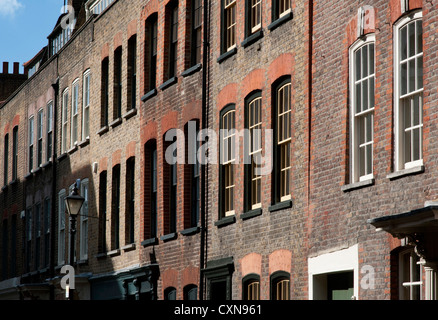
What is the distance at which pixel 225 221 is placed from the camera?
21.3 metres

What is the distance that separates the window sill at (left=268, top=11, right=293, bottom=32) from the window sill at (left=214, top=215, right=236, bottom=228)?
382 cm

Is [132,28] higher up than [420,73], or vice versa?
[132,28]

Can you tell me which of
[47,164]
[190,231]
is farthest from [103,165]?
[190,231]

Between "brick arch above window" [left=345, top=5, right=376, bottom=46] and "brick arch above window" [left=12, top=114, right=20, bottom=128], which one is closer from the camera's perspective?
"brick arch above window" [left=345, top=5, right=376, bottom=46]

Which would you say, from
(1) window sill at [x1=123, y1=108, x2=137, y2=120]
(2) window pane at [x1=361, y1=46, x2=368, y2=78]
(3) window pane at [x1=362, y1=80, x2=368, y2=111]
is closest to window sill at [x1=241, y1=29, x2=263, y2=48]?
(2) window pane at [x1=361, y1=46, x2=368, y2=78]

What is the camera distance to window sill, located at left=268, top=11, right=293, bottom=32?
1894 cm

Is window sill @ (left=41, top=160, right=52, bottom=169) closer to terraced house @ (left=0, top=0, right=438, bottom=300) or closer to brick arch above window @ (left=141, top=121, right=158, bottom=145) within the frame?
terraced house @ (left=0, top=0, right=438, bottom=300)

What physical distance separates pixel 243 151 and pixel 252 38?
215 cm

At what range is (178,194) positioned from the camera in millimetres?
24062

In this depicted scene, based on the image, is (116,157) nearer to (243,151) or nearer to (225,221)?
(225,221)

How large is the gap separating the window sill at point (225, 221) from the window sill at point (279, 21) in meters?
3.82

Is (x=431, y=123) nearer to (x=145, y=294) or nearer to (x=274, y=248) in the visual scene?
(x=274, y=248)

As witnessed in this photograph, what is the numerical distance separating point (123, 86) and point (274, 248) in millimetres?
10217
